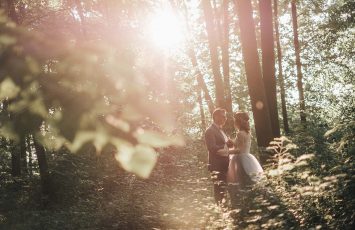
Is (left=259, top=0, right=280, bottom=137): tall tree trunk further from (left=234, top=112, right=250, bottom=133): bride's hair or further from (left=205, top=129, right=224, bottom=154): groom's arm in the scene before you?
(left=205, top=129, right=224, bottom=154): groom's arm

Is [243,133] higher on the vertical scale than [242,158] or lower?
higher

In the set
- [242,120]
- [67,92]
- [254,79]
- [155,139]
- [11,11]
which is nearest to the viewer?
[242,120]

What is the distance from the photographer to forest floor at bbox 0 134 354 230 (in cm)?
693

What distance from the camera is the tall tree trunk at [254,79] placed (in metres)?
9.86

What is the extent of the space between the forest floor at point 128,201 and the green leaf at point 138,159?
33cm

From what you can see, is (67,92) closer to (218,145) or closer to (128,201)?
(128,201)

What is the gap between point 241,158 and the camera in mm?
9195

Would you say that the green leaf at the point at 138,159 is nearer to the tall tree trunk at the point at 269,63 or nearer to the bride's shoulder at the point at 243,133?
the tall tree trunk at the point at 269,63

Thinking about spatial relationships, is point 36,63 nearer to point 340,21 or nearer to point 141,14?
point 141,14

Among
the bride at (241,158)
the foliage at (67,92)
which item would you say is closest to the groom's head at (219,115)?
the bride at (241,158)

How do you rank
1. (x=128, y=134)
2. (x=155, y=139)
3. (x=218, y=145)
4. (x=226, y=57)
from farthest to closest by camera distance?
(x=226, y=57) < (x=155, y=139) < (x=128, y=134) < (x=218, y=145)

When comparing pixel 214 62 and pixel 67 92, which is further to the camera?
pixel 214 62

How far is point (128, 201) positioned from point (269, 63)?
5782mm

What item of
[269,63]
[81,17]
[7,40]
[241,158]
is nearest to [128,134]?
[81,17]
